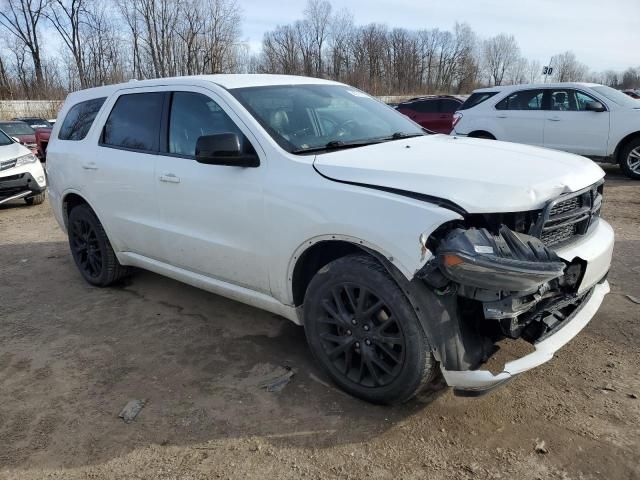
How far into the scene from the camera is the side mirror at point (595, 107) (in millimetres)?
9391

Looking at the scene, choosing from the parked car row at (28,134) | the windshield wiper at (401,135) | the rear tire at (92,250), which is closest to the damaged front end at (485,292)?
the windshield wiper at (401,135)

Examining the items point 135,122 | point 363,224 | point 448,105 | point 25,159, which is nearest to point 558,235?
point 363,224

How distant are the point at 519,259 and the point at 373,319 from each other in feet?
2.74

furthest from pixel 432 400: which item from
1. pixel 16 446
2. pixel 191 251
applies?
pixel 16 446

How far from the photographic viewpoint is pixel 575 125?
31.9ft

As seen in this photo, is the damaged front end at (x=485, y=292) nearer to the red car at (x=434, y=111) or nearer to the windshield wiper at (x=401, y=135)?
the windshield wiper at (x=401, y=135)

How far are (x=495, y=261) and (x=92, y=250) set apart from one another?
3986mm

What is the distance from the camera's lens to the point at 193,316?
14.1ft

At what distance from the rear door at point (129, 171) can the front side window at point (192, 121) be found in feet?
0.65

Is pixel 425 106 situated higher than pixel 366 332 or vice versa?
pixel 425 106

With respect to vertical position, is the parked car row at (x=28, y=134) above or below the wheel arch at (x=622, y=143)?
above

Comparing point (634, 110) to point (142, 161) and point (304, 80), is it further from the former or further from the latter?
point (142, 161)

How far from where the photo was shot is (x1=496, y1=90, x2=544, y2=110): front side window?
10.2 meters

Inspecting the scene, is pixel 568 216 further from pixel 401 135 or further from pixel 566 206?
pixel 401 135
